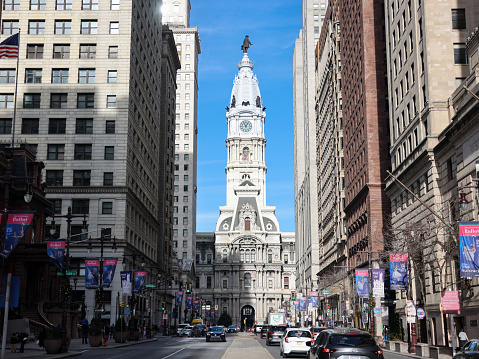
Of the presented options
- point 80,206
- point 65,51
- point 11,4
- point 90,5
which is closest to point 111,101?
point 65,51

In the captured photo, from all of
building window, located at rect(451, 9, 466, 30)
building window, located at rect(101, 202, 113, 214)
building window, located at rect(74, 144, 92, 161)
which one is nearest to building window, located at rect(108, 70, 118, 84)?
building window, located at rect(74, 144, 92, 161)

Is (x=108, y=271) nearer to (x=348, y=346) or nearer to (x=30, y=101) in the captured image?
(x=30, y=101)

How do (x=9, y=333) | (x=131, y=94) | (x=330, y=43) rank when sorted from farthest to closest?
1. (x=330, y=43)
2. (x=131, y=94)
3. (x=9, y=333)

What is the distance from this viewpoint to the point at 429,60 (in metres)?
51.7

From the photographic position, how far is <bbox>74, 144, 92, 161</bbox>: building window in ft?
246

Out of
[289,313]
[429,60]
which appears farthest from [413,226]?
[289,313]

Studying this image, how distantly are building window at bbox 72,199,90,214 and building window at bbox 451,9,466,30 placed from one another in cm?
4448

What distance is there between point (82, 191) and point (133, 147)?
957 centimetres

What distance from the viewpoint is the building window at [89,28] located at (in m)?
77.6

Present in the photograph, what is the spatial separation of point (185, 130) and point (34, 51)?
9417cm

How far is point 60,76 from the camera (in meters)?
76.2

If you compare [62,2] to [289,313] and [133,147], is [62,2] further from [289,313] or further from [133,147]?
[289,313]

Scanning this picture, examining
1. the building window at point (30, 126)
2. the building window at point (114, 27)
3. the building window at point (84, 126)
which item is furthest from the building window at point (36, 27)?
the building window at point (84, 126)

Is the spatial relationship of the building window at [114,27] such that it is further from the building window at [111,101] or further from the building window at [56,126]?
the building window at [56,126]
